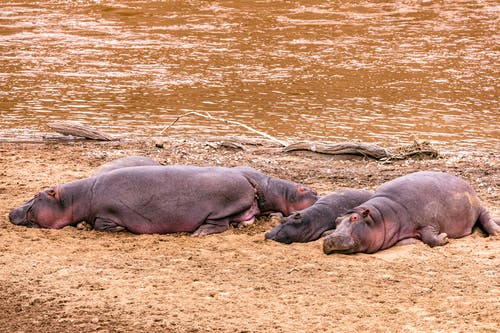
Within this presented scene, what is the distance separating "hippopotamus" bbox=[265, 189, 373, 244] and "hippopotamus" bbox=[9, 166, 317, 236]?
1.52ft

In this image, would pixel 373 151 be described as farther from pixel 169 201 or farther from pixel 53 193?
pixel 53 193

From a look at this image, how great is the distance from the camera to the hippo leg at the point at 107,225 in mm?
7141

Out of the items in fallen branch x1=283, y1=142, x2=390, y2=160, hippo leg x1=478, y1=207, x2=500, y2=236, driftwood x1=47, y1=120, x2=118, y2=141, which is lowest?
driftwood x1=47, y1=120, x2=118, y2=141

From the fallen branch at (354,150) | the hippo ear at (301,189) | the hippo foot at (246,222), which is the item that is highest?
the hippo ear at (301,189)

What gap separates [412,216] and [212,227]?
5.03 ft

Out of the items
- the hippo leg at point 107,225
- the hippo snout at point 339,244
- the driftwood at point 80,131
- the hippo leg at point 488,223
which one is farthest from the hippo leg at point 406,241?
the driftwood at point 80,131

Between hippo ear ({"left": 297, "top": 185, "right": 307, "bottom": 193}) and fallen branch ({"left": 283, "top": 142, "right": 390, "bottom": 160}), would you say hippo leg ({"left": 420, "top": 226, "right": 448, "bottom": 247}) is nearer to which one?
hippo ear ({"left": 297, "top": 185, "right": 307, "bottom": 193})

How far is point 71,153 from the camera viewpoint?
9.81 m

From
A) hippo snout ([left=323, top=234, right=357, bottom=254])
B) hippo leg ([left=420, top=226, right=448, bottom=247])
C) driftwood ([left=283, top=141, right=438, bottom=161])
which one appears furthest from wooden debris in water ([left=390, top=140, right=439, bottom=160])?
hippo snout ([left=323, top=234, right=357, bottom=254])

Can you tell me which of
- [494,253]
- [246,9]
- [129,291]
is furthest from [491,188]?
[246,9]

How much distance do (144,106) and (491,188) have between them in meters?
5.81

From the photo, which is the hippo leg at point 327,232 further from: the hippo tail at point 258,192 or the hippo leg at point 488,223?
the hippo leg at point 488,223

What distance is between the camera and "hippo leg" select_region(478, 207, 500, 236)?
696cm

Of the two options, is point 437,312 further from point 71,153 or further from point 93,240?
point 71,153
